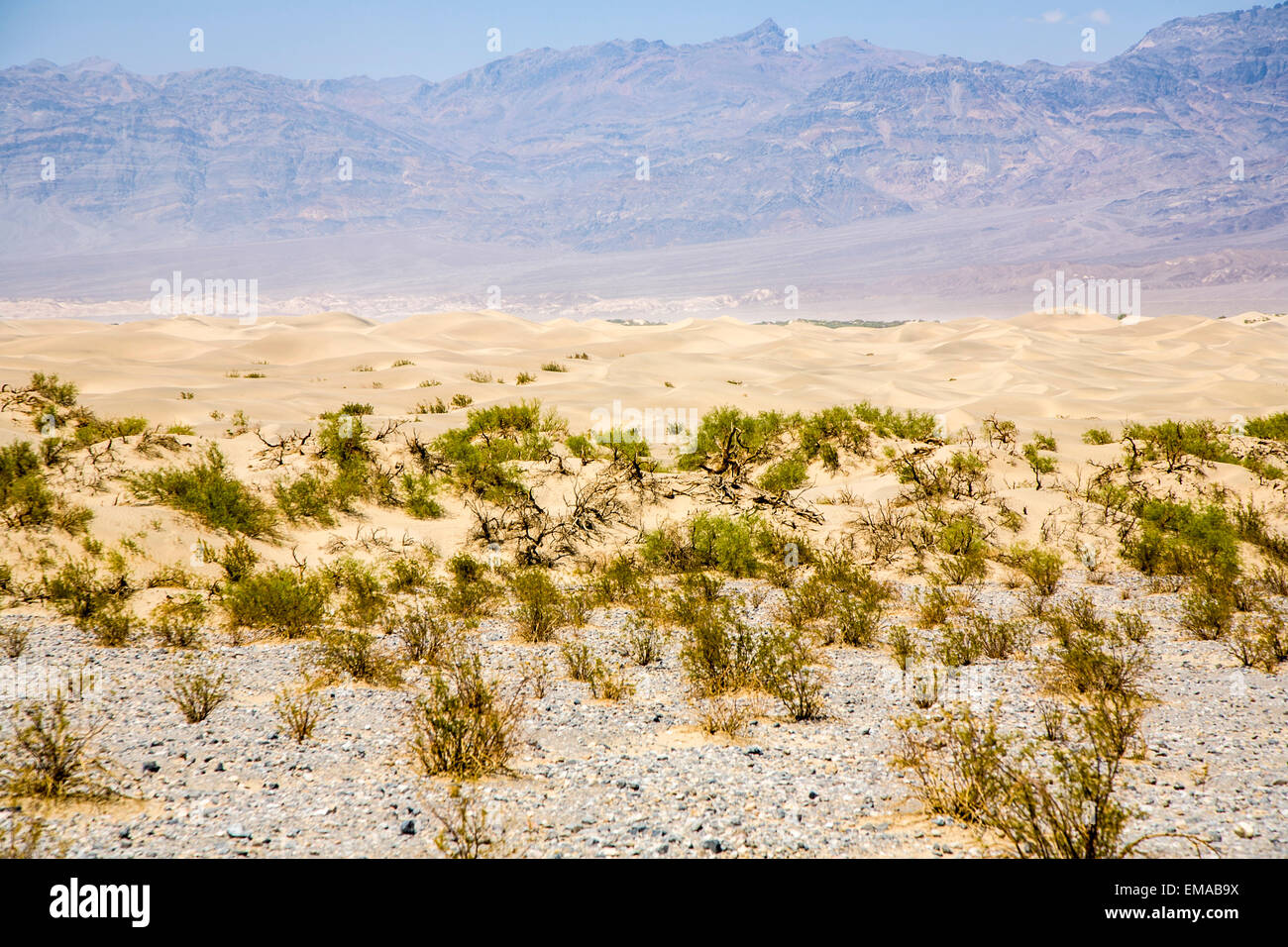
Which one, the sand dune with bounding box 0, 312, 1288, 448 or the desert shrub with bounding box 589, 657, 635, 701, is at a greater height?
the sand dune with bounding box 0, 312, 1288, 448

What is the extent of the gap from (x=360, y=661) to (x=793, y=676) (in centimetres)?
327

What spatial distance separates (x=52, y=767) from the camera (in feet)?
13.1

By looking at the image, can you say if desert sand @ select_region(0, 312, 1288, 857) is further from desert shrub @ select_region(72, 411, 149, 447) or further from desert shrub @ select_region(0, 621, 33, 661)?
desert shrub @ select_region(72, 411, 149, 447)

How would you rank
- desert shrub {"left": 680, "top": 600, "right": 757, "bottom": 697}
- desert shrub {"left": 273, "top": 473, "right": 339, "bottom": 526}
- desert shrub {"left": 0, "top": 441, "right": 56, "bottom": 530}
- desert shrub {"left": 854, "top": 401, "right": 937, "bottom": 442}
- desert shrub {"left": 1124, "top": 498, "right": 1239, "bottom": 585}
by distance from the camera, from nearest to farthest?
desert shrub {"left": 680, "top": 600, "right": 757, "bottom": 697} < desert shrub {"left": 0, "top": 441, "right": 56, "bottom": 530} < desert shrub {"left": 1124, "top": 498, "right": 1239, "bottom": 585} < desert shrub {"left": 273, "top": 473, "right": 339, "bottom": 526} < desert shrub {"left": 854, "top": 401, "right": 937, "bottom": 442}

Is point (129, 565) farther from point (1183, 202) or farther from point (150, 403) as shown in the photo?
point (1183, 202)

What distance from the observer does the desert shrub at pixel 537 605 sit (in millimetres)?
6875

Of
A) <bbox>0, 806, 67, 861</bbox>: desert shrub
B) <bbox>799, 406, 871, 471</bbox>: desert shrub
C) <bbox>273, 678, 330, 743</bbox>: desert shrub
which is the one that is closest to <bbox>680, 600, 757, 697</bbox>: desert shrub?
<bbox>273, 678, 330, 743</bbox>: desert shrub

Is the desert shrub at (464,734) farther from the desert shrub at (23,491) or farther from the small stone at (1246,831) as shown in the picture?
the desert shrub at (23,491)

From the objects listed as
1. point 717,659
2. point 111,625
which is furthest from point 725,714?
point 111,625

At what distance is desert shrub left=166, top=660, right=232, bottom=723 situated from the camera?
4.98 meters

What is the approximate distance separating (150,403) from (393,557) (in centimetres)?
1056

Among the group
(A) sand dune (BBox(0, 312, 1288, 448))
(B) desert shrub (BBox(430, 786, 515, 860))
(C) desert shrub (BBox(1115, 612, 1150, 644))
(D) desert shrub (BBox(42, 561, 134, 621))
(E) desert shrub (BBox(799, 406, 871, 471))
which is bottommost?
(B) desert shrub (BBox(430, 786, 515, 860))

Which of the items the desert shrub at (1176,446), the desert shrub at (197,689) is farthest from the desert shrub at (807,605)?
the desert shrub at (1176,446)

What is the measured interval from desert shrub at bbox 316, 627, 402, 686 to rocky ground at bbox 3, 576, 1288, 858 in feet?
0.54
